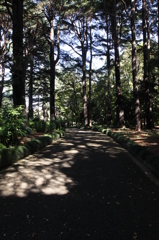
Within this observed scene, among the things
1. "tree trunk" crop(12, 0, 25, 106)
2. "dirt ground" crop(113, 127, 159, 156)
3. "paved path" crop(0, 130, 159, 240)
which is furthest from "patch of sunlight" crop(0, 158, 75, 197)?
"tree trunk" crop(12, 0, 25, 106)

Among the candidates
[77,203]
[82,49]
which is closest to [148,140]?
[77,203]

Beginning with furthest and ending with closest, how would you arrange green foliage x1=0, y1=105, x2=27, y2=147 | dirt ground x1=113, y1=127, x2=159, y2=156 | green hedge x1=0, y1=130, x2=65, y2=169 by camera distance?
dirt ground x1=113, y1=127, x2=159, y2=156 < green foliage x1=0, y1=105, x2=27, y2=147 < green hedge x1=0, y1=130, x2=65, y2=169

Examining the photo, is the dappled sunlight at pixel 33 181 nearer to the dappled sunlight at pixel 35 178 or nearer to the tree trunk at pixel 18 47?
the dappled sunlight at pixel 35 178

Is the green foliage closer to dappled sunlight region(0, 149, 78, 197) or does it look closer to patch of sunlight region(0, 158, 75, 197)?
dappled sunlight region(0, 149, 78, 197)

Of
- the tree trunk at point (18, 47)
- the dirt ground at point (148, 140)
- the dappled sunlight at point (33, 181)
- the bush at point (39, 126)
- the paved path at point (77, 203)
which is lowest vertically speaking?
the paved path at point (77, 203)

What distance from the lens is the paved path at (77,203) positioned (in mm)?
2945

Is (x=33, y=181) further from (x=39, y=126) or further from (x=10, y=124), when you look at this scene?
(x=39, y=126)

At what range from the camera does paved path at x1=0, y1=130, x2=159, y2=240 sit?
9.66ft

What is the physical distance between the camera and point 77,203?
3.87 m

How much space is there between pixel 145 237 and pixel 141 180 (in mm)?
2512

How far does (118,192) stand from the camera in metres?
4.43

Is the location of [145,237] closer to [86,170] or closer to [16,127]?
[86,170]

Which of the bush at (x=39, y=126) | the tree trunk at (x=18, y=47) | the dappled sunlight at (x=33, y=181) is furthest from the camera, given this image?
the bush at (x=39, y=126)

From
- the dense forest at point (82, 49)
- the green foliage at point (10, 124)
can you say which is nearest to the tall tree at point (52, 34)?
the dense forest at point (82, 49)
